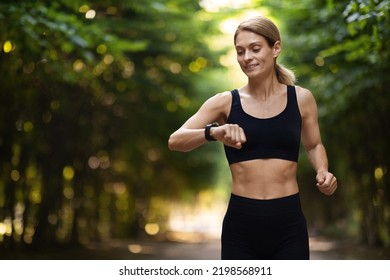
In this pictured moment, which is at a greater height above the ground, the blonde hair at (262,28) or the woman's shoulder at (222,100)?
the blonde hair at (262,28)

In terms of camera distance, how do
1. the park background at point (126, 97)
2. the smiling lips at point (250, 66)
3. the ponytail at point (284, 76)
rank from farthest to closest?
the park background at point (126, 97)
the ponytail at point (284, 76)
the smiling lips at point (250, 66)

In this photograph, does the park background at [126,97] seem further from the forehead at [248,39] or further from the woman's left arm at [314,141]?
the forehead at [248,39]

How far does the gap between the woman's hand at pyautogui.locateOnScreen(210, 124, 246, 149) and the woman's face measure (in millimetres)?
394

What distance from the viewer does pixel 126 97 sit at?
60.9 ft

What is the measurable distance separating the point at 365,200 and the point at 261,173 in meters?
15.1

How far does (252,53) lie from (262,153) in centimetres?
51

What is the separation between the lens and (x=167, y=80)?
1886 centimetres

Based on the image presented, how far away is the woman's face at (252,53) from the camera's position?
3.21 meters

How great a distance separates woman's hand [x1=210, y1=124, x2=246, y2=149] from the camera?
115 inches

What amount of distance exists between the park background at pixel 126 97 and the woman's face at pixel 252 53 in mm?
3036

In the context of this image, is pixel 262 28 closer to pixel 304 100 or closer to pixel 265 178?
pixel 304 100

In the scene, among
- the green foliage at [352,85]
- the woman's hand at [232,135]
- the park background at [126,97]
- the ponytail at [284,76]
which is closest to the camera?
the woman's hand at [232,135]

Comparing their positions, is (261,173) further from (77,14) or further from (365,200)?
(365,200)

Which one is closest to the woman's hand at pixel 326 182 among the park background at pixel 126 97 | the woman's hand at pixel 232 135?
the woman's hand at pixel 232 135
